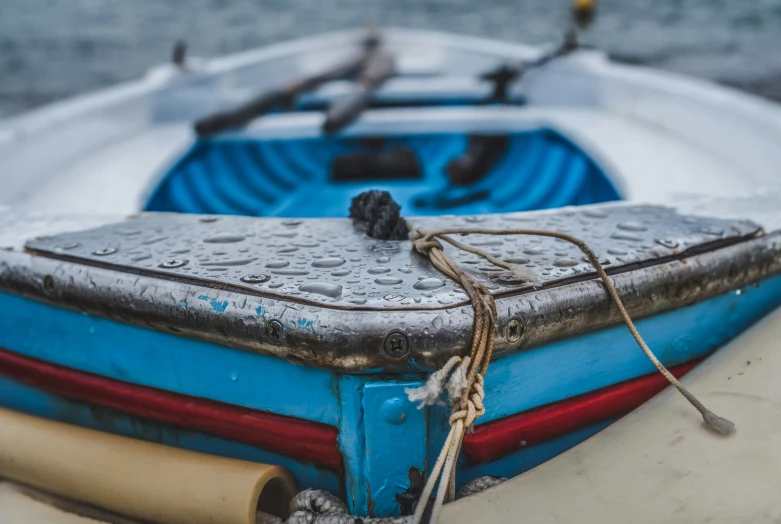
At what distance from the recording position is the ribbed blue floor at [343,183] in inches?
113

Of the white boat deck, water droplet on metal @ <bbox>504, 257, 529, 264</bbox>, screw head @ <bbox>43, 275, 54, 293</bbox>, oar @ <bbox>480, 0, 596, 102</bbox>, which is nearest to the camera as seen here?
water droplet on metal @ <bbox>504, 257, 529, 264</bbox>

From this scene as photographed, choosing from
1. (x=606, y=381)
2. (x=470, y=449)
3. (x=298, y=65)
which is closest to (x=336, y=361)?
(x=470, y=449)

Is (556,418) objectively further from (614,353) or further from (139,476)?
(139,476)

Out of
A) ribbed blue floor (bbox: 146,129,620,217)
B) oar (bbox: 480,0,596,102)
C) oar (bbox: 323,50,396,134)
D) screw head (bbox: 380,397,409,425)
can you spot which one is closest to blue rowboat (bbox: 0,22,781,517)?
screw head (bbox: 380,397,409,425)

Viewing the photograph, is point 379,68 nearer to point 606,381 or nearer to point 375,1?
point 606,381

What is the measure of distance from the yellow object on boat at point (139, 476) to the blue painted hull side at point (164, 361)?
0.13 meters

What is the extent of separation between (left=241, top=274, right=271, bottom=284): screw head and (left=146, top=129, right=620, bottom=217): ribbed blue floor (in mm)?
1485

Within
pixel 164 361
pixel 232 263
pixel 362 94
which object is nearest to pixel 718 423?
pixel 232 263

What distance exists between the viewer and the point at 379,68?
4.45 m

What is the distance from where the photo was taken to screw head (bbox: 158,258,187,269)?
1276 millimetres

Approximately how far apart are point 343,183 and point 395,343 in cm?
243

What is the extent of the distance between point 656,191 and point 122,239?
1.71 meters

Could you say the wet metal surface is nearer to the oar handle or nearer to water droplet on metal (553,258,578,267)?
water droplet on metal (553,258,578,267)

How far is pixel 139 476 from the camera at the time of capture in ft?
4.16
